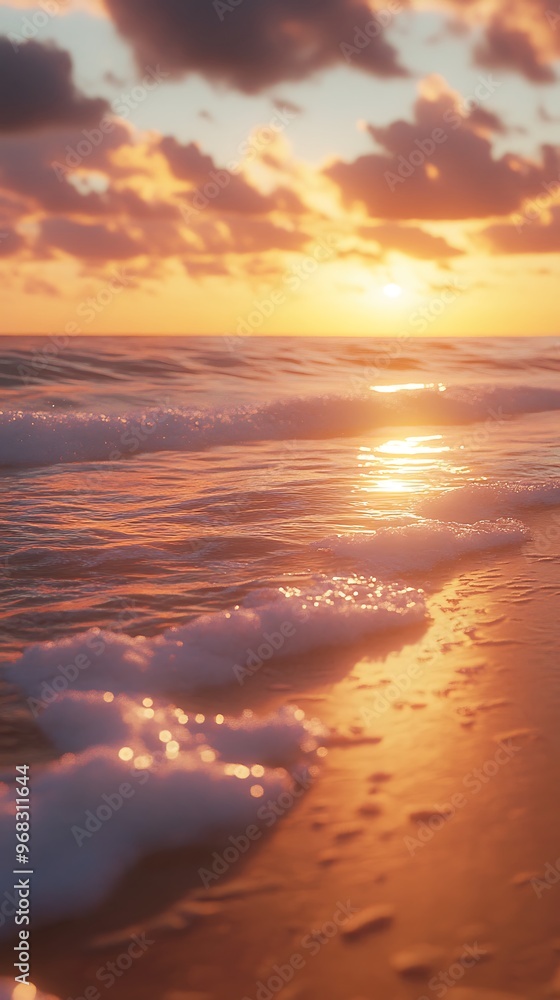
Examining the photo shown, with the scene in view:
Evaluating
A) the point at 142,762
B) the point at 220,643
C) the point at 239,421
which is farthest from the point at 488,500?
the point at 239,421

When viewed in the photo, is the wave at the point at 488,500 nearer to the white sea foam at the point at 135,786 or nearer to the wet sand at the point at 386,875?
the wet sand at the point at 386,875

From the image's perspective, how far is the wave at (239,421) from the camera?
33.1ft

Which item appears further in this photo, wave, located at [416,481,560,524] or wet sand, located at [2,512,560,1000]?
wave, located at [416,481,560,524]

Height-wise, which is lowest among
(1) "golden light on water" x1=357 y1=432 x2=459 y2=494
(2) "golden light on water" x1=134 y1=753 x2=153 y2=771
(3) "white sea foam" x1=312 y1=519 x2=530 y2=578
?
(2) "golden light on water" x1=134 y1=753 x2=153 y2=771

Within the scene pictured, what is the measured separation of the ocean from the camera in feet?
8.12

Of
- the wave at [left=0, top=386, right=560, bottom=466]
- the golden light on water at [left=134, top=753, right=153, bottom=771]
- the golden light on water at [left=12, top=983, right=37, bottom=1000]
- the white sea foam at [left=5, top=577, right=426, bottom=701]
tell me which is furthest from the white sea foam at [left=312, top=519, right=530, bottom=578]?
the wave at [left=0, top=386, right=560, bottom=466]

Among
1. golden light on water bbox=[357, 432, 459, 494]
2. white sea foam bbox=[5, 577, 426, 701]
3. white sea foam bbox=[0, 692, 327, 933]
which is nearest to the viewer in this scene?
white sea foam bbox=[0, 692, 327, 933]

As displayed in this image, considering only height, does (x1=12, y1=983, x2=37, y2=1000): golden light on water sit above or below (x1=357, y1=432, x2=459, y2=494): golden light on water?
below

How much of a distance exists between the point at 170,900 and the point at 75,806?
498 millimetres

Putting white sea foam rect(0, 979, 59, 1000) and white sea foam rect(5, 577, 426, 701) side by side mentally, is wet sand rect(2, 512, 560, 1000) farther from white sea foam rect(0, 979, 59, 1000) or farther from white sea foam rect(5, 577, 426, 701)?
white sea foam rect(5, 577, 426, 701)

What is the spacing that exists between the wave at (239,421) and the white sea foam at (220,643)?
5.98 meters

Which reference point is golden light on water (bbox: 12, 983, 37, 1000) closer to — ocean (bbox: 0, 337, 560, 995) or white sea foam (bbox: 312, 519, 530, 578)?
ocean (bbox: 0, 337, 560, 995)

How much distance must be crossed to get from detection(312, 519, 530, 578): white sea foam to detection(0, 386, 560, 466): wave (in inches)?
200

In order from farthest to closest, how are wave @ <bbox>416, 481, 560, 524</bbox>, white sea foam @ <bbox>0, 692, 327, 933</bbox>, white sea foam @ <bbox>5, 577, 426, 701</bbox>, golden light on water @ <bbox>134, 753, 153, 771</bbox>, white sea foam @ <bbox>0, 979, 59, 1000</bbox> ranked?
wave @ <bbox>416, 481, 560, 524</bbox>, white sea foam @ <bbox>5, 577, 426, 701</bbox>, golden light on water @ <bbox>134, 753, 153, 771</bbox>, white sea foam @ <bbox>0, 692, 327, 933</bbox>, white sea foam @ <bbox>0, 979, 59, 1000</bbox>
